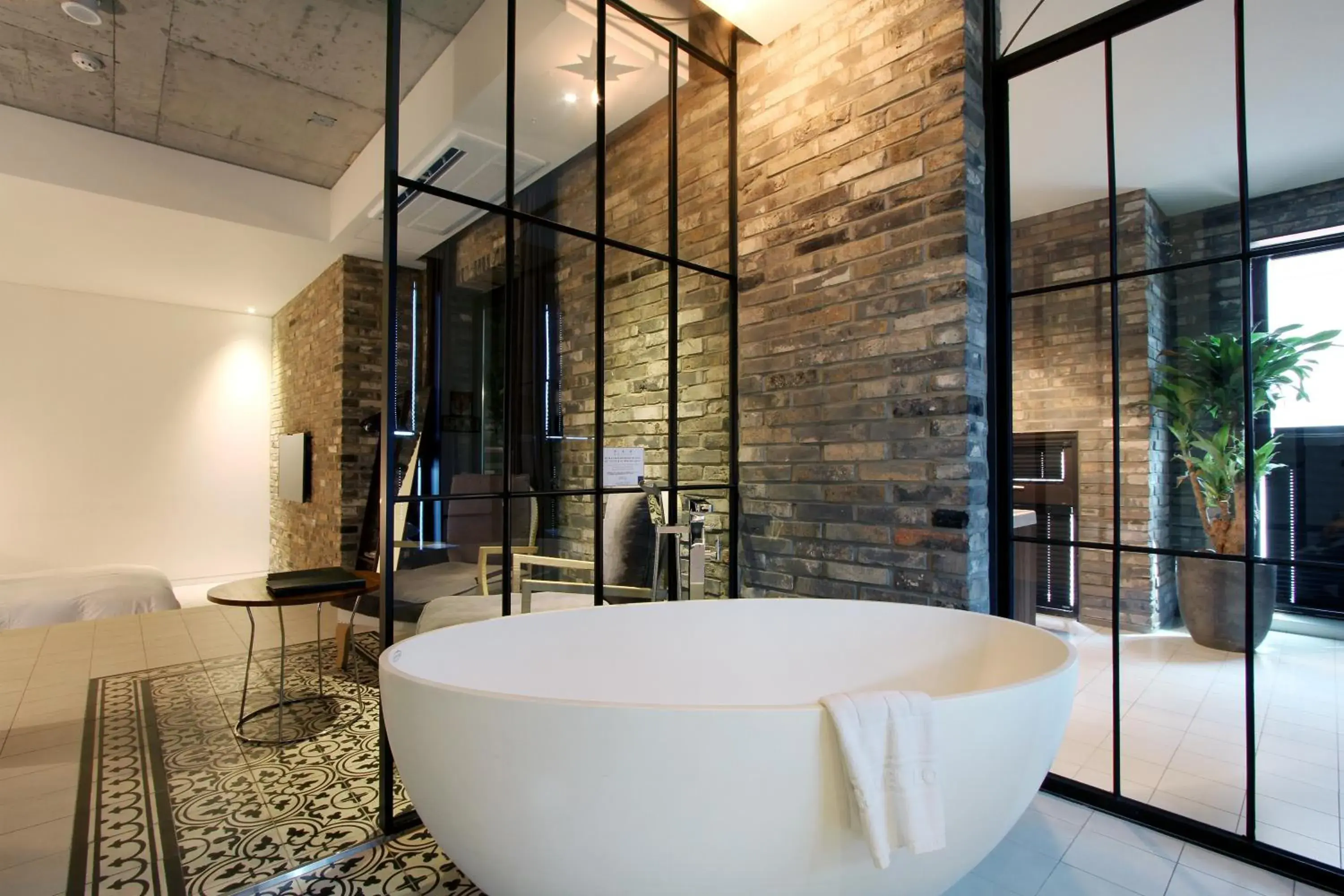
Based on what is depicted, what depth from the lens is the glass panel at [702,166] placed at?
7.73ft

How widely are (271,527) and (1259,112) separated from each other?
23.8 ft

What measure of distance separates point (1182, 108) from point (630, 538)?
189 cm

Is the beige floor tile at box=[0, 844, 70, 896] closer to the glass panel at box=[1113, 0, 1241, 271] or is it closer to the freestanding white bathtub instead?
the freestanding white bathtub

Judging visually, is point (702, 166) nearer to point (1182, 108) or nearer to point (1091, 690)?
point (1182, 108)

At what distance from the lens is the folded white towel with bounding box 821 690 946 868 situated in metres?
0.85

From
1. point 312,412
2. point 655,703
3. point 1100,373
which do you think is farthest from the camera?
point 312,412

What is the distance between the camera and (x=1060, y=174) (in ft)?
5.84

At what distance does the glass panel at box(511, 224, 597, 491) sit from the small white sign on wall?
6 centimetres

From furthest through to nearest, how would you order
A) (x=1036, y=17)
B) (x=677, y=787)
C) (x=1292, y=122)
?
1. (x=1036, y=17)
2. (x=1292, y=122)
3. (x=677, y=787)

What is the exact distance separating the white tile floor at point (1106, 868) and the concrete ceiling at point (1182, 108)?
1521 mm

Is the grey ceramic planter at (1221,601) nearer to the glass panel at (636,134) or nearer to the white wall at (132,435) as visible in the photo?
the glass panel at (636,134)

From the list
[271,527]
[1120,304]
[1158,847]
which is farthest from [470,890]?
[271,527]

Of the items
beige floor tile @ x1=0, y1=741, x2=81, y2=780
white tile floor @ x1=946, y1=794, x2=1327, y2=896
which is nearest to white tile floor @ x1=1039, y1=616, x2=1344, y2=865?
white tile floor @ x1=946, y1=794, x2=1327, y2=896

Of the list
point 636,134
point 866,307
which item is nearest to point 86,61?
point 636,134
